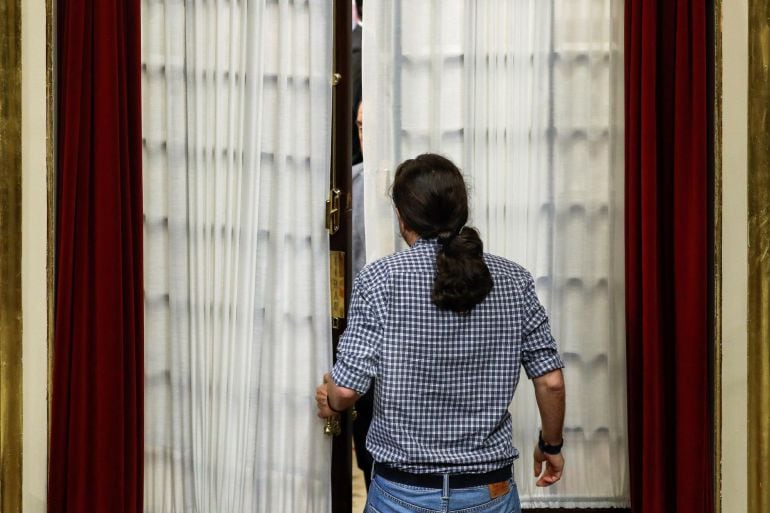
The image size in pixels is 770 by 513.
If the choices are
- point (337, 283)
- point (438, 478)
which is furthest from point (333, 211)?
point (438, 478)

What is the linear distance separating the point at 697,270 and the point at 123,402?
5.60 feet

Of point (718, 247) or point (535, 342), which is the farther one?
point (718, 247)

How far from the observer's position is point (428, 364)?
2.01 m

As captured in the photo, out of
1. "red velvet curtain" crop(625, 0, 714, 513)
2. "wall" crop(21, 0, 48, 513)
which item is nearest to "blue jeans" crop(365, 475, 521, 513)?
"red velvet curtain" crop(625, 0, 714, 513)

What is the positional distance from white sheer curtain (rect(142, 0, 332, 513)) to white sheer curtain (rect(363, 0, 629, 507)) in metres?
0.20

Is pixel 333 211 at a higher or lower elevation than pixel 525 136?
lower

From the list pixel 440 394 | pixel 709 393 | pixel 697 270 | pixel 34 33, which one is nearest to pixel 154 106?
pixel 34 33

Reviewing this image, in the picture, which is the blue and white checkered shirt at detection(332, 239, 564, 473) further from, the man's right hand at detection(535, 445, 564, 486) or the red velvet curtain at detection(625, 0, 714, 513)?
the red velvet curtain at detection(625, 0, 714, 513)

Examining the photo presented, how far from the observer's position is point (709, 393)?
2.61 meters

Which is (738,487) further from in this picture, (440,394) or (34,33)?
(34,33)

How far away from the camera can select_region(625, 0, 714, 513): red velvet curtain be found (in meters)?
2.55

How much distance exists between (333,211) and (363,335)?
0.88 m

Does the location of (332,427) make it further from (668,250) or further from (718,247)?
(718,247)

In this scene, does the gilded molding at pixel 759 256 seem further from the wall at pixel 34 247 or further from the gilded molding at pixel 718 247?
the wall at pixel 34 247
